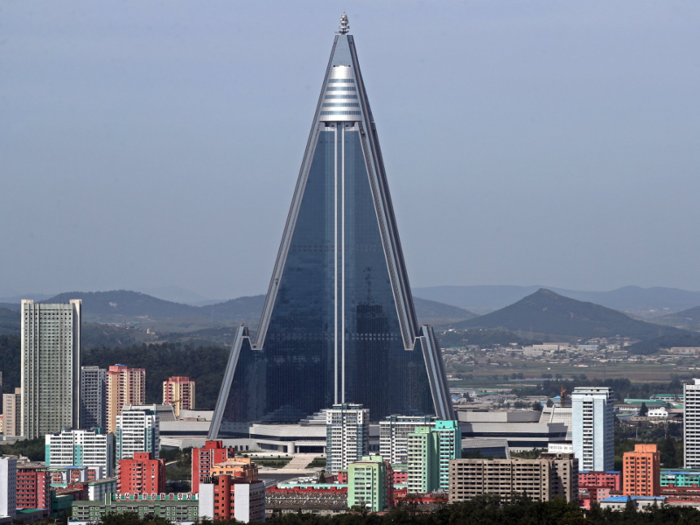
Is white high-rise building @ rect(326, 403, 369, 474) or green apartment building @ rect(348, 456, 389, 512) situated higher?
white high-rise building @ rect(326, 403, 369, 474)

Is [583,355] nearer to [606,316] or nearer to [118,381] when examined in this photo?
[606,316]

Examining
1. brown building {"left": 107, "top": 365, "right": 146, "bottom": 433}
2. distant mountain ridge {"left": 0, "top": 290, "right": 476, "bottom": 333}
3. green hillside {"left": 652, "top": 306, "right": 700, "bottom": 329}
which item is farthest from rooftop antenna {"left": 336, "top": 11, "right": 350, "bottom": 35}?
green hillside {"left": 652, "top": 306, "right": 700, "bottom": 329}

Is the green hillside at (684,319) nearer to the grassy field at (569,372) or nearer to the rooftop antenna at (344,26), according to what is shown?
the grassy field at (569,372)

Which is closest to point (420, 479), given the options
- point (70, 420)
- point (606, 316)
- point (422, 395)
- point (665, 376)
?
point (422, 395)

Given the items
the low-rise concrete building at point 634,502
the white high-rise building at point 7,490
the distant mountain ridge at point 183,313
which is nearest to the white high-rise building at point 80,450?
the white high-rise building at point 7,490

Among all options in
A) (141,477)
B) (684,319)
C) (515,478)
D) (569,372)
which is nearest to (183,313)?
(684,319)

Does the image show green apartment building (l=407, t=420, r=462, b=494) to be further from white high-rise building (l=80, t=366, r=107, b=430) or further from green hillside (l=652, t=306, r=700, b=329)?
green hillside (l=652, t=306, r=700, b=329)
